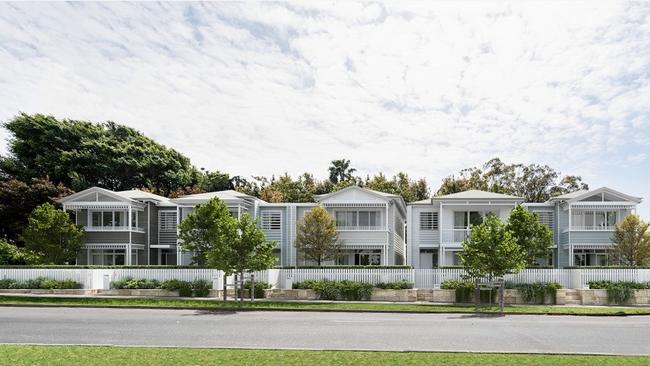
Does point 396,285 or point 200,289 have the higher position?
point 396,285

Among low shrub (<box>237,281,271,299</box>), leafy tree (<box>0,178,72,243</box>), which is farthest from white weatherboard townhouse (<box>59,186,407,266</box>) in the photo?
low shrub (<box>237,281,271,299</box>)

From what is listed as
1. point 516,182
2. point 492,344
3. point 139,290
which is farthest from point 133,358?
point 516,182

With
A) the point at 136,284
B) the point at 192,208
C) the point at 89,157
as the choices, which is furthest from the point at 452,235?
the point at 89,157

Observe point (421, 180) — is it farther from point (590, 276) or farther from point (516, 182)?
point (590, 276)

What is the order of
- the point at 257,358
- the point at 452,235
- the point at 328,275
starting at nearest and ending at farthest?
the point at 257,358
the point at 328,275
the point at 452,235

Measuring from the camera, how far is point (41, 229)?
131 ft

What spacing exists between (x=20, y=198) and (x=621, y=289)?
47.1m

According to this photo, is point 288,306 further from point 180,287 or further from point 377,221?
point 377,221

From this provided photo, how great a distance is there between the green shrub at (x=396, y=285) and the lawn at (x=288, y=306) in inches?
139

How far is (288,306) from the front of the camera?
27.2 metres

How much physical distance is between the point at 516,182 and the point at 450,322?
56.0 metres

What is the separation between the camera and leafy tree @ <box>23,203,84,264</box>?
1574 inches

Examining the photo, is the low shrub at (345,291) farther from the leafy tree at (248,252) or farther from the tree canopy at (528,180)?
the tree canopy at (528,180)

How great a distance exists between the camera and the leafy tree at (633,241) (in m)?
38.4
